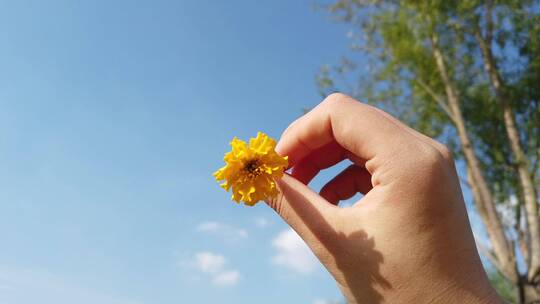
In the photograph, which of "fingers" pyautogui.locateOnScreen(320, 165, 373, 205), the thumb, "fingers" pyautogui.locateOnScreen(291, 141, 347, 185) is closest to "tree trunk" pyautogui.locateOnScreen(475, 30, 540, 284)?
"fingers" pyautogui.locateOnScreen(320, 165, 373, 205)

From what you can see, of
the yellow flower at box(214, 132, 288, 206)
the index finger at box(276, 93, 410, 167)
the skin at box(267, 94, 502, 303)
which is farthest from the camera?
the yellow flower at box(214, 132, 288, 206)

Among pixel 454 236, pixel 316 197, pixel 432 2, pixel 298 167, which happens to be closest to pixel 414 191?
pixel 454 236

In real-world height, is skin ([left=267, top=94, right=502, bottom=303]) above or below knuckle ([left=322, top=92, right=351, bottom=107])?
below

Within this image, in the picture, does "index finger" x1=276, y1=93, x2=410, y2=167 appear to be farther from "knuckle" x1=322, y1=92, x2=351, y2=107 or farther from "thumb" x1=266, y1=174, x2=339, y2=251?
"thumb" x1=266, y1=174, x2=339, y2=251

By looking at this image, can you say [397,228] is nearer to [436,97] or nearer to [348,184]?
[348,184]

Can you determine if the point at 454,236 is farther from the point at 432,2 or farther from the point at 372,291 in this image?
the point at 432,2

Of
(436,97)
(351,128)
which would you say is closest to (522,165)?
(436,97)
